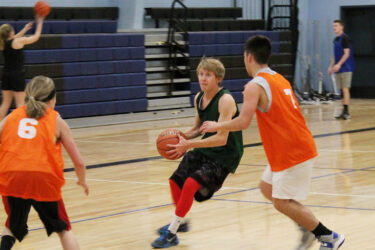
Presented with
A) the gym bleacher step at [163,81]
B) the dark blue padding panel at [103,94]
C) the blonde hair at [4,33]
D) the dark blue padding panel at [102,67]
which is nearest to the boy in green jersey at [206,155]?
the blonde hair at [4,33]

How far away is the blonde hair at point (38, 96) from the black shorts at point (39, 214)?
457mm

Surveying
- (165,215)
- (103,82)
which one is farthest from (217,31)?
(165,215)

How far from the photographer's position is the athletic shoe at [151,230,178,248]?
4.91 m

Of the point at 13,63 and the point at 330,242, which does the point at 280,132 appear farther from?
the point at 13,63

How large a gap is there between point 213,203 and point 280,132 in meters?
2.13

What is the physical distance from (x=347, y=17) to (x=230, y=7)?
3269 mm

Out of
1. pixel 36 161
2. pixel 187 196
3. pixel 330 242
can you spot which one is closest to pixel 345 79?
pixel 187 196

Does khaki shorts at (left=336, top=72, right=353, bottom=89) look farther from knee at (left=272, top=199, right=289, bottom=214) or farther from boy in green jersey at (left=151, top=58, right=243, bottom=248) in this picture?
knee at (left=272, top=199, right=289, bottom=214)

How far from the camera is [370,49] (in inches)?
709

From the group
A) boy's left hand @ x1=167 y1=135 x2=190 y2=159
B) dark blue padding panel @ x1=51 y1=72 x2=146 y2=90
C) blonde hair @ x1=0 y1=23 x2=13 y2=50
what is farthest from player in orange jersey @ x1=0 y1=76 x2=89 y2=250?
dark blue padding panel @ x1=51 y1=72 x2=146 y2=90

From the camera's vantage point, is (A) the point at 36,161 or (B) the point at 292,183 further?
(B) the point at 292,183

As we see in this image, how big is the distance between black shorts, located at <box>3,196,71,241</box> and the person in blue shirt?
366 inches

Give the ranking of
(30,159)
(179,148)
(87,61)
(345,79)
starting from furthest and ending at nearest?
1. (87,61)
2. (345,79)
3. (179,148)
4. (30,159)

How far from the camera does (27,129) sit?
12.8 ft
